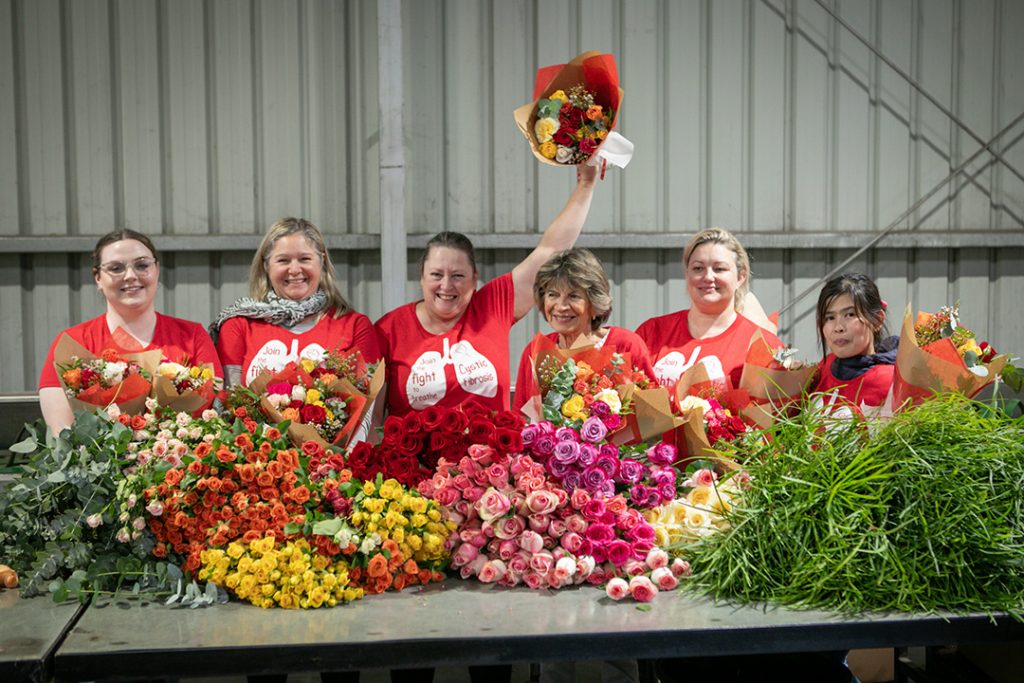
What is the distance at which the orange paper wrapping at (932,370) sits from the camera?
2.30 meters

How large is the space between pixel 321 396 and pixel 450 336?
74 centimetres

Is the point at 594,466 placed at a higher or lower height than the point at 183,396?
lower

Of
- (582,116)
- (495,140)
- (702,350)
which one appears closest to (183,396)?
(582,116)

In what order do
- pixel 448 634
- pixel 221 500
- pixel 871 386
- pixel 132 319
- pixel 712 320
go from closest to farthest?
pixel 448 634
pixel 221 500
pixel 871 386
pixel 132 319
pixel 712 320

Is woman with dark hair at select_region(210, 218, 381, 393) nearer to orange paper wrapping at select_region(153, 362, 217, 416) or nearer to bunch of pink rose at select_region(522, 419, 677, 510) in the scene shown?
orange paper wrapping at select_region(153, 362, 217, 416)

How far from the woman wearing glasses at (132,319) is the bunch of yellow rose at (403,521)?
113 cm

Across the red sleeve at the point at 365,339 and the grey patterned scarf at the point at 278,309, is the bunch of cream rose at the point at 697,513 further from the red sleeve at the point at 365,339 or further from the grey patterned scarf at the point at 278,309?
the grey patterned scarf at the point at 278,309

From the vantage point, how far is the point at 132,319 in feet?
9.77

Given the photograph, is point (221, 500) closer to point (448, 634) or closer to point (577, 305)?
point (448, 634)

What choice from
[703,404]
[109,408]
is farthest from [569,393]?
[109,408]

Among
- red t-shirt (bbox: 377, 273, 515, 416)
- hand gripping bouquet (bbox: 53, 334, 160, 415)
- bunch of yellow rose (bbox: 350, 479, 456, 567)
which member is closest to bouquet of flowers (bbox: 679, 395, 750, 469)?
bunch of yellow rose (bbox: 350, 479, 456, 567)

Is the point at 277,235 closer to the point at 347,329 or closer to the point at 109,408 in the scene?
the point at 347,329

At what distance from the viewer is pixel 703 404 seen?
243cm

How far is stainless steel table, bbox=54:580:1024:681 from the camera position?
164 centimetres
